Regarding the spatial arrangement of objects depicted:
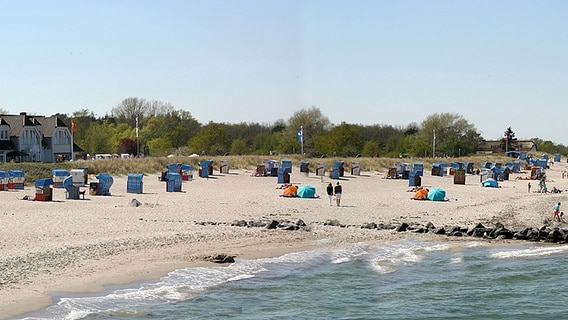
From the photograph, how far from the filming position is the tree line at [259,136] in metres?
91.1

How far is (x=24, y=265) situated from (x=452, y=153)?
99.7m

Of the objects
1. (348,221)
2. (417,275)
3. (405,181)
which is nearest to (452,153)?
(405,181)

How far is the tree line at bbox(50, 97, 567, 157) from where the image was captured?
91.1m

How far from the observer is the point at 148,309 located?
1521 cm

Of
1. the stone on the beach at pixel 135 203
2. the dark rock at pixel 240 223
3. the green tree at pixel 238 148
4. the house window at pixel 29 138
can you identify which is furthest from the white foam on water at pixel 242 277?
the green tree at pixel 238 148

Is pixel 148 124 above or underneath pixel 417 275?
above

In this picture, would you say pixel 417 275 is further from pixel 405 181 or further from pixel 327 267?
pixel 405 181

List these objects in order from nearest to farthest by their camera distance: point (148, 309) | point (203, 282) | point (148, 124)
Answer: point (148, 309) → point (203, 282) → point (148, 124)

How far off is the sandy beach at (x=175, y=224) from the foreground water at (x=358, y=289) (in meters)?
1.07

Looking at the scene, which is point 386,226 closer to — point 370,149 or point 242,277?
point 242,277

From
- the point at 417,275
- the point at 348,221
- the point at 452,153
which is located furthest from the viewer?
the point at 452,153

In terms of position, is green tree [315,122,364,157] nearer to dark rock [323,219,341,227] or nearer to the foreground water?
dark rock [323,219,341,227]

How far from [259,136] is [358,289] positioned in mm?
84785

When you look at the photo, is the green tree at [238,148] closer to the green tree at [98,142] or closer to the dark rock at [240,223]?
the green tree at [98,142]
